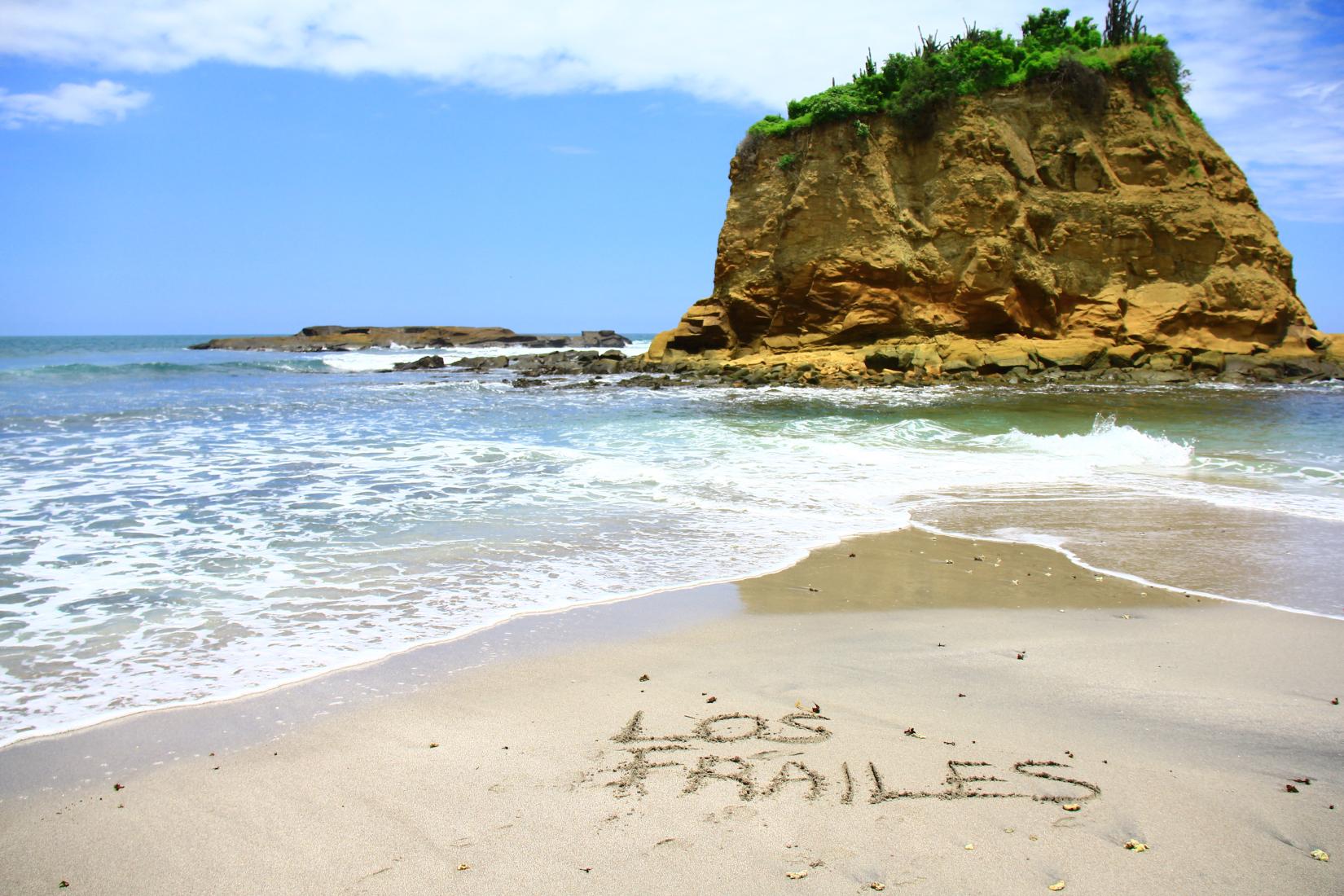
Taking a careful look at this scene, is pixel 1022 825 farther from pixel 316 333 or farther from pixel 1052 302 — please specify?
pixel 316 333

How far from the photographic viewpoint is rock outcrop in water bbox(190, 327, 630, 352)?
6431cm

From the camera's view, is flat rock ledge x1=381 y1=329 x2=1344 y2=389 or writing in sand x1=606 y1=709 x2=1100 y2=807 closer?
writing in sand x1=606 y1=709 x2=1100 y2=807

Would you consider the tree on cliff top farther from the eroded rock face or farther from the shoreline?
the shoreline

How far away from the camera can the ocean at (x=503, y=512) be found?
15.6 feet

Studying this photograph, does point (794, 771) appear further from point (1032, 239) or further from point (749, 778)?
point (1032, 239)

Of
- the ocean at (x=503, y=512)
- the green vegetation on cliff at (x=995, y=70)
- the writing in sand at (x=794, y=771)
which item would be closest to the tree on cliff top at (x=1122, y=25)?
the green vegetation on cliff at (x=995, y=70)

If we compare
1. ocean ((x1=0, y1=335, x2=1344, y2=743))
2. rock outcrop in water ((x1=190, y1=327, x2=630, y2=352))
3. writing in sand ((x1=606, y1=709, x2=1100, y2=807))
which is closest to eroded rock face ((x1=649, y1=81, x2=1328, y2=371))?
ocean ((x1=0, y1=335, x2=1344, y2=743))

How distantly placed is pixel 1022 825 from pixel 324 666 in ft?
10.5

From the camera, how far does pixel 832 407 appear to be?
18.4 m

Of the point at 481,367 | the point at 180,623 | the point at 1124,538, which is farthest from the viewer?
the point at 481,367

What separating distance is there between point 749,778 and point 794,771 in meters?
0.17

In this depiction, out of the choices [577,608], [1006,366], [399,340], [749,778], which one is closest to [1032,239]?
[1006,366]

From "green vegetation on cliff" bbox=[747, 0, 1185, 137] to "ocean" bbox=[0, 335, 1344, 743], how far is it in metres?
14.1

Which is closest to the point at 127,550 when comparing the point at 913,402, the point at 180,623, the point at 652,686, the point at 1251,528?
the point at 180,623
